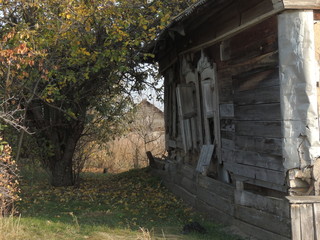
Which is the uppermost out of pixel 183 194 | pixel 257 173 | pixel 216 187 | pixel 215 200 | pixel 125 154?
pixel 257 173

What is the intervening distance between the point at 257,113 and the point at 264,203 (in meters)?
1.47

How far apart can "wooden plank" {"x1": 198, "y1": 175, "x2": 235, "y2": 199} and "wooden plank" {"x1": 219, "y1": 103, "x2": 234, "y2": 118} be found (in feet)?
4.30

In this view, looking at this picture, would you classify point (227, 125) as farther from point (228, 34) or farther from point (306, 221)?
point (306, 221)

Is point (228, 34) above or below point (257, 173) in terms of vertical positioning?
above

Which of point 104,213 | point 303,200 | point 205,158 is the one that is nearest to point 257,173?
point 303,200

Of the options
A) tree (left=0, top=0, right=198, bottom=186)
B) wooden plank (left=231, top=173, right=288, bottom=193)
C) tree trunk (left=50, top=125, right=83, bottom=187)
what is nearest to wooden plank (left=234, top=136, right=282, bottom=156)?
wooden plank (left=231, top=173, right=288, bottom=193)

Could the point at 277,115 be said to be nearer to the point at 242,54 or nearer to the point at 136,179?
the point at 242,54

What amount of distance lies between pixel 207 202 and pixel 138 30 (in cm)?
543

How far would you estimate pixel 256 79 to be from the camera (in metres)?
6.59

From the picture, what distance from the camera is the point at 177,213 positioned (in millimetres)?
8602

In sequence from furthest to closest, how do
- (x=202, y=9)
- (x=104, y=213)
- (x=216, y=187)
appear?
(x=104, y=213)
(x=216, y=187)
(x=202, y=9)

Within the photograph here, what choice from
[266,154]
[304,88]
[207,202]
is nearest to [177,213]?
[207,202]

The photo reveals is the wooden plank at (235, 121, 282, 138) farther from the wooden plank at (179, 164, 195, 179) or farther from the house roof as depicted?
the wooden plank at (179, 164, 195, 179)

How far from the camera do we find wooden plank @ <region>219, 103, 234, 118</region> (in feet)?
24.7
